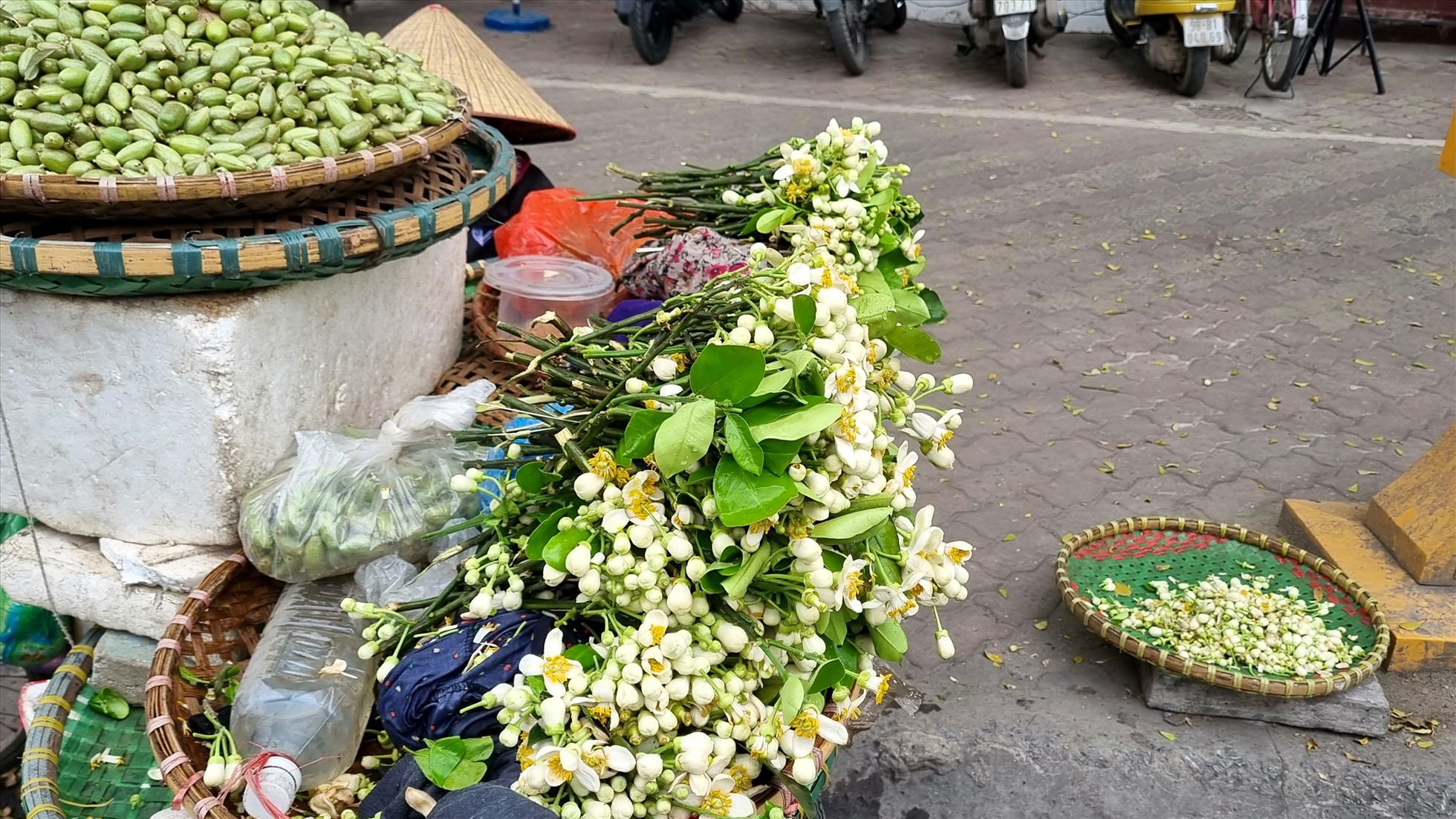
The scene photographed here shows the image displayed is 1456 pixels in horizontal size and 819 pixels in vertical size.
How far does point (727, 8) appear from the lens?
9.53 m

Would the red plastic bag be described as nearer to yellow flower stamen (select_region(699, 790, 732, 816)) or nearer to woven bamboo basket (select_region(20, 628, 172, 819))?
woven bamboo basket (select_region(20, 628, 172, 819))

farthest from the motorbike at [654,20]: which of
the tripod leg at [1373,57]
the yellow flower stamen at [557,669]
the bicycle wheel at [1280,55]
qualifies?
the yellow flower stamen at [557,669]

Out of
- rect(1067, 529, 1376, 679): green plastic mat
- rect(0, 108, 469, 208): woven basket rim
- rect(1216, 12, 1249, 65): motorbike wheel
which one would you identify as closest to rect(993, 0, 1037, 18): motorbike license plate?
rect(1216, 12, 1249, 65): motorbike wheel

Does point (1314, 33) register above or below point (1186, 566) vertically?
above

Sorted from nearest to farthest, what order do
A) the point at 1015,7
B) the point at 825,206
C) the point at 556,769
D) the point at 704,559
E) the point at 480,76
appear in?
1. the point at 556,769
2. the point at 704,559
3. the point at 825,206
4. the point at 480,76
5. the point at 1015,7

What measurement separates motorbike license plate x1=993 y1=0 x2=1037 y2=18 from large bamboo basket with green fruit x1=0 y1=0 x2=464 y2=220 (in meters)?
6.09

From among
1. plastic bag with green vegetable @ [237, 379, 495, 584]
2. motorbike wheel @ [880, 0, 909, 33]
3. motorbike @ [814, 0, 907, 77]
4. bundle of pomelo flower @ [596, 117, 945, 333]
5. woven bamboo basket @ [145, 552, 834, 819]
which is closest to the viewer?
woven bamboo basket @ [145, 552, 834, 819]

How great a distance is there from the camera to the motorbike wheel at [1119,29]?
8.16m

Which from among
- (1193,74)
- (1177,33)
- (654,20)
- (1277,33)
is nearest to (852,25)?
(654,20)

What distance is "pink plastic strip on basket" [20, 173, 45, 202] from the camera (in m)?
1.76

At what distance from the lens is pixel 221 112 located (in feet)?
6.59

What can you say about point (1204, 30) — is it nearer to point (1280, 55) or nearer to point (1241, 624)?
point (1280, 55)

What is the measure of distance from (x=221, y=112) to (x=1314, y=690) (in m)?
2.51

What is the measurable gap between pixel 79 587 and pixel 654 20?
275 inches
